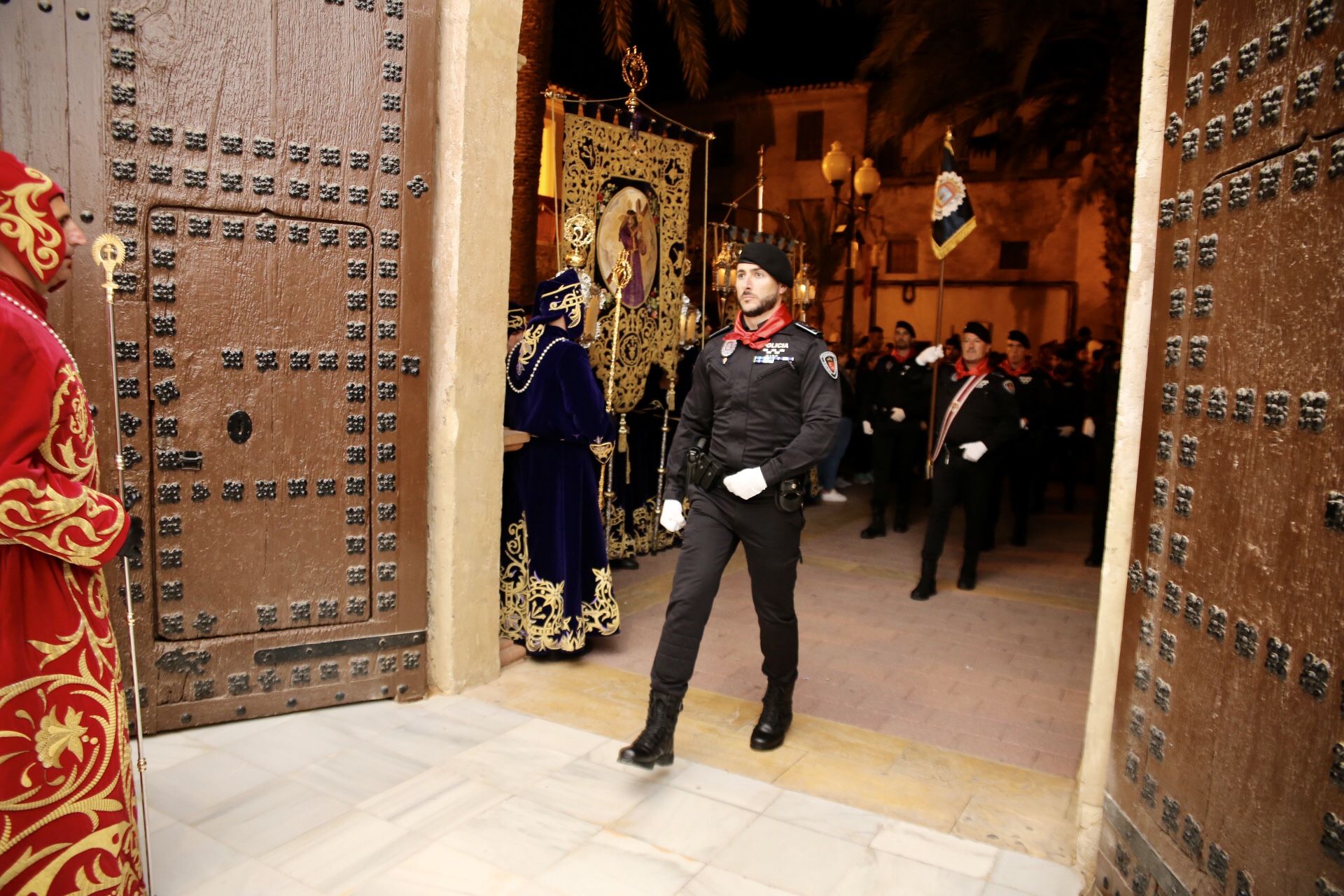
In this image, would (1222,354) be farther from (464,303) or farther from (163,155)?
(163,155)

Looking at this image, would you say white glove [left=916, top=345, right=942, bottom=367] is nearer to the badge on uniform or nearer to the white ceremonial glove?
the white ceremonial glove

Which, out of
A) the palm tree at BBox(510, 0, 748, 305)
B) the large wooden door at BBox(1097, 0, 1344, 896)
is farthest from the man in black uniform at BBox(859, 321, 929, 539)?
the large wooden door at BBox(1097, 0, 1344, 896)

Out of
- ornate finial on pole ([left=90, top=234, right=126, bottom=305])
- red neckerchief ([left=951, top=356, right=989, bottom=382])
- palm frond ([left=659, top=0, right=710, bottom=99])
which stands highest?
palm frond ([left=659, top=0, right=710, bottom=99])

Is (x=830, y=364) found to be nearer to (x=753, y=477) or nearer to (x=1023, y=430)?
(x=753, y=477)

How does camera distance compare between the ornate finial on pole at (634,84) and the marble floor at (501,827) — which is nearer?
the marble floor at (501,827)

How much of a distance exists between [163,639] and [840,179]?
10463mm

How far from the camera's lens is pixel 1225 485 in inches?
93.1

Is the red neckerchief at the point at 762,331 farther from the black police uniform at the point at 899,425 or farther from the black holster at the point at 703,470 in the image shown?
the black police uniform at the point at 899,425

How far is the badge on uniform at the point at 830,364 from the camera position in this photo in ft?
12.9

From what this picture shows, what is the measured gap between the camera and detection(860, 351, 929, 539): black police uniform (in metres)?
9.72

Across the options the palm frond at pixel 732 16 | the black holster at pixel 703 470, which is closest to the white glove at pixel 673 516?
the black holster at pixel 703 470

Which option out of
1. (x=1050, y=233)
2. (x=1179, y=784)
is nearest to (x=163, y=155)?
(x=1179, y=784)

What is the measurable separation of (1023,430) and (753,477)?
5.91 metres

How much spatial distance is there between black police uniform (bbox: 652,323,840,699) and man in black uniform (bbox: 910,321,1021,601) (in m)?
3.13
